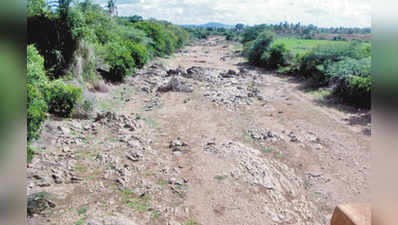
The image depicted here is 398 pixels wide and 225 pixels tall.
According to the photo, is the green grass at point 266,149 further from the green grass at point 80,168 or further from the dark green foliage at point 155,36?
the dark green foliage at point 155,36

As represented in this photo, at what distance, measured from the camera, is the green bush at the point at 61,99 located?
36.5 ft

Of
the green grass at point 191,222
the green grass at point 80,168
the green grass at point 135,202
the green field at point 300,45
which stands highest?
the green field at point 300,45

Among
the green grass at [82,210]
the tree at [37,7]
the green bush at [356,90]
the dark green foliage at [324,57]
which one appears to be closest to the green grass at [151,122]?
the green grass at [82,210]

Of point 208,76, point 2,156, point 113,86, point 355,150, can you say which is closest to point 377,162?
point 2,156

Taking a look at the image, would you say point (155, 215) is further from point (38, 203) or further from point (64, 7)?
point (64, 7)

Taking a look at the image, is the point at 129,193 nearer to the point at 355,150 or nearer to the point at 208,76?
the point at 355,150

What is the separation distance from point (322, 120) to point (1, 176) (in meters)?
14.6

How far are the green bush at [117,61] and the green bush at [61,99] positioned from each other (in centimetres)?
678

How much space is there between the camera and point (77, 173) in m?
7.57

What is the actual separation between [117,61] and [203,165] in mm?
12469

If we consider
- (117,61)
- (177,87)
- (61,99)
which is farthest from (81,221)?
(117,61)

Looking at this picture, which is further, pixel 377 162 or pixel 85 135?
pixel 85 135

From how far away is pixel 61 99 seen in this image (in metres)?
11.3

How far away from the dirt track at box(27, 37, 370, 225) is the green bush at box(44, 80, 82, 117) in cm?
85
